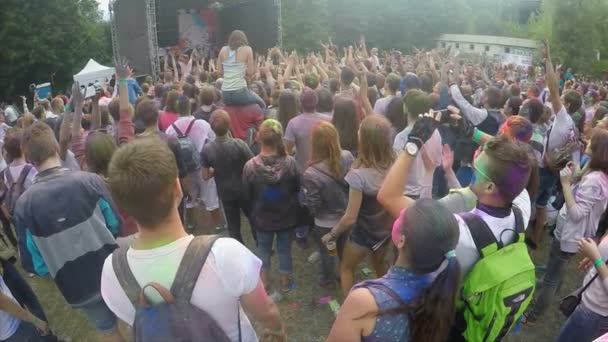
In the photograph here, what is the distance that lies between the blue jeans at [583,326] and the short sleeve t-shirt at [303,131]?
2542 millimetres

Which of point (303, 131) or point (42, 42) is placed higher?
point (42, 42)

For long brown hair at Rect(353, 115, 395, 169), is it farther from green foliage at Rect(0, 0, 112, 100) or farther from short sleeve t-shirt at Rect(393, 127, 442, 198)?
green foliage at Rect(0, 0, 112, 100)

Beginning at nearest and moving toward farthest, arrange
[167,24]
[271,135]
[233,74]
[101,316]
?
[101,316] < [271,135] < [233,74] < [167,24]

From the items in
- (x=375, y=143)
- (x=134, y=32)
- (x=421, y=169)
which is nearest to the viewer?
(x=375, y=143)

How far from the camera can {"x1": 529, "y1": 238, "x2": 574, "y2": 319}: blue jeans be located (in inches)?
129

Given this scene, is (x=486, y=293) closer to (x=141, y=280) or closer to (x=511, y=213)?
(x=511, y=213)

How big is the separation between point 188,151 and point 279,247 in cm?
142

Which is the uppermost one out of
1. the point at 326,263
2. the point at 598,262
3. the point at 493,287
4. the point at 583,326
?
the point at 493,287

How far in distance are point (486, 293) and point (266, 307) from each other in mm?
887

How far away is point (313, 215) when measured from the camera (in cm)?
369

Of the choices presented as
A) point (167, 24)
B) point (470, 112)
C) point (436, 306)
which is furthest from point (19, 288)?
point (167, 24)

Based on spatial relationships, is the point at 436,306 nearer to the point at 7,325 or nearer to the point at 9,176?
the point at 7,325

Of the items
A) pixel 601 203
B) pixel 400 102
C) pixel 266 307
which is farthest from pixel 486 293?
pixel 400 102

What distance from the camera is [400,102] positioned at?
4.41 m
